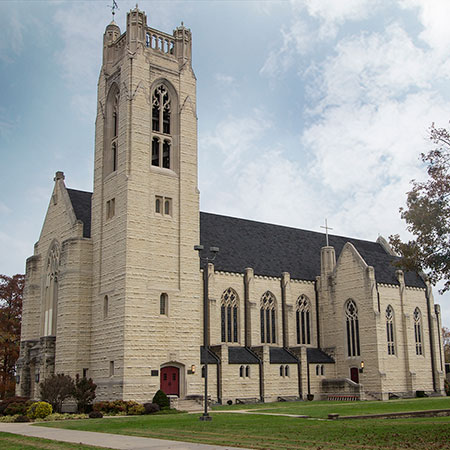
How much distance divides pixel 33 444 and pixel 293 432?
866 centimetres

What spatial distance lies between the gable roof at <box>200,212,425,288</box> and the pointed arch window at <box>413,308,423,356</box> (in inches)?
106

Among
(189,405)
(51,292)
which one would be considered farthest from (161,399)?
(51,292)

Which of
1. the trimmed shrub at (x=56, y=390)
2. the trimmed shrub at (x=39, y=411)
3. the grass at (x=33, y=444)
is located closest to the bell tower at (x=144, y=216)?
the trimmed shrub at (x=56, y=390)

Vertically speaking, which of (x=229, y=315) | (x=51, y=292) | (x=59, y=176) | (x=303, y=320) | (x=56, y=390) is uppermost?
(x=59, y=176)

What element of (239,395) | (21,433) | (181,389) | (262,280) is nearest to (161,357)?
(181,389)

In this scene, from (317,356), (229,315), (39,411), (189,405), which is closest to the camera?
(39,411)

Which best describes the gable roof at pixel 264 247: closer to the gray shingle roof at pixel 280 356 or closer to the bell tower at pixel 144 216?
the bell tower at pixel 144 216

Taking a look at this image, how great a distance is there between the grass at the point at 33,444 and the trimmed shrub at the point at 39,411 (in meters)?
11.8

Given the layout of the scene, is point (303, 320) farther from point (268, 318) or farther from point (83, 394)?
point (83, 394)

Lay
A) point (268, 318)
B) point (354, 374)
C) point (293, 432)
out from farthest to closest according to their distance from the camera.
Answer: point (268, 318), point (354, 374), point (293, 432)

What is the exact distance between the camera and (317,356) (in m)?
52.6

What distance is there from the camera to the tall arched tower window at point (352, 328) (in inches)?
2038

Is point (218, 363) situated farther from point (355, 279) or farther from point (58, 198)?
point (58, 198)

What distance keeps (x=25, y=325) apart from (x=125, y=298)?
13.7 meters
